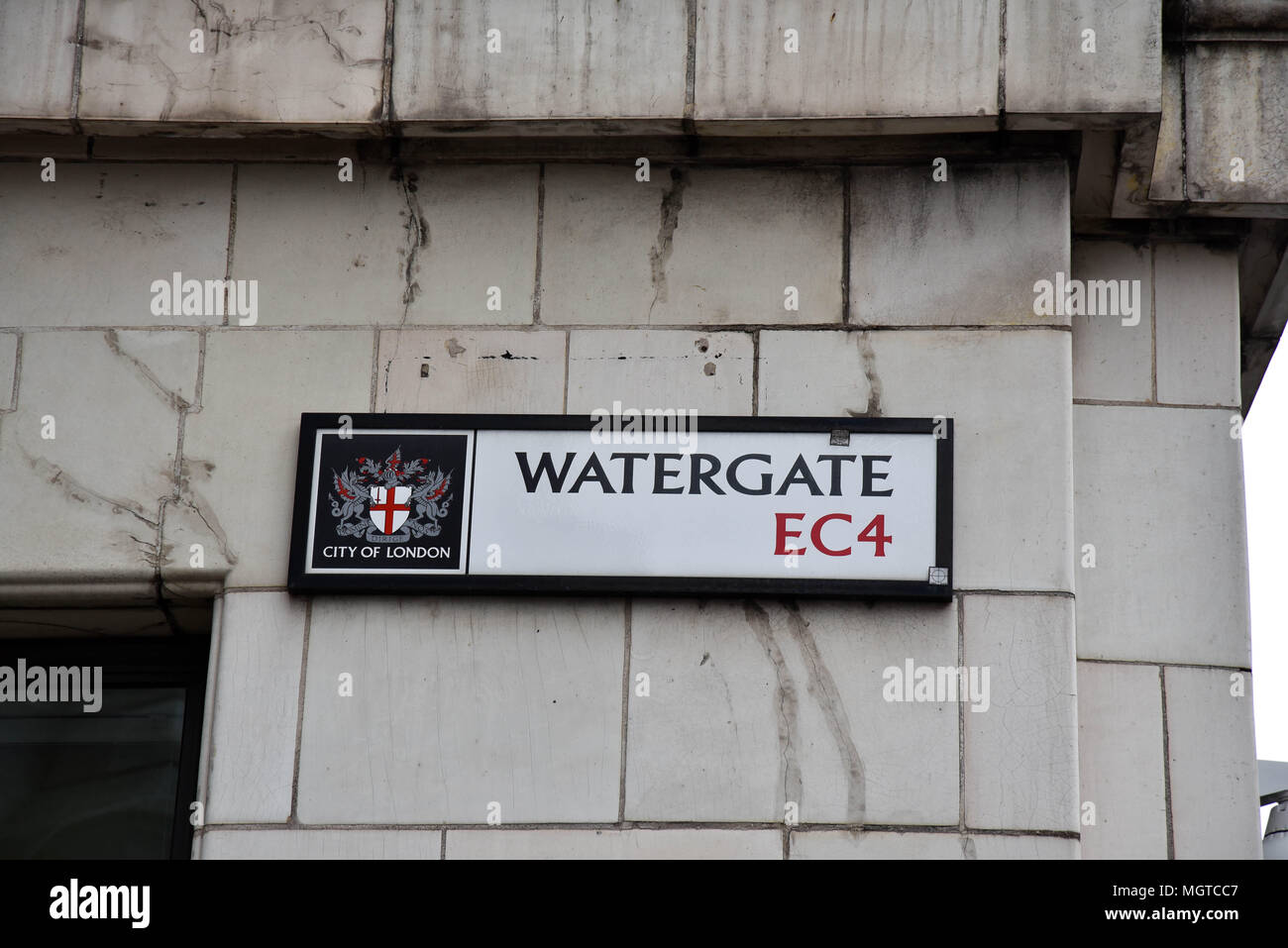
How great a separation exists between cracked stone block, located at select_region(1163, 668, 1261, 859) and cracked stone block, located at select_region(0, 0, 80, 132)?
4.86 m

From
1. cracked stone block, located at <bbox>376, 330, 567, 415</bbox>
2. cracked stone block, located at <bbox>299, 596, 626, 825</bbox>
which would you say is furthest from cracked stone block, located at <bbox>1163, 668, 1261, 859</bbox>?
cracked stone block, located at <bbox>376, 330, 567, 415</bbox>

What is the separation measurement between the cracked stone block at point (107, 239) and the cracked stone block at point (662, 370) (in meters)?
1.49

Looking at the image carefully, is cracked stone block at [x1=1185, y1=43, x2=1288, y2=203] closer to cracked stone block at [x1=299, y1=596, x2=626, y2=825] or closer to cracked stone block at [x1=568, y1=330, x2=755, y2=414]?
cracked stone block at [x1=568, y1=330, x2=755, y2=414]

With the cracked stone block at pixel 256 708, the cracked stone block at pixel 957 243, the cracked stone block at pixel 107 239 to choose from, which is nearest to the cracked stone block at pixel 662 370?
the cracked stone block at pixel 957 243

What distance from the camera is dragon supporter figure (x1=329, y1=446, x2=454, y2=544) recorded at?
679cm

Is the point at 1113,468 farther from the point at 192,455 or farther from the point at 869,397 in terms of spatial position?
the point at 192,455

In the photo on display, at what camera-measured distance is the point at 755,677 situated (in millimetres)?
6547

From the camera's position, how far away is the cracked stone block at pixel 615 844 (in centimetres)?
634

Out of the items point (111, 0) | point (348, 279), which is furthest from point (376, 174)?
point (111, 0)

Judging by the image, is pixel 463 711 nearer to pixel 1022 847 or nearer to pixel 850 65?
pixel 1022 847

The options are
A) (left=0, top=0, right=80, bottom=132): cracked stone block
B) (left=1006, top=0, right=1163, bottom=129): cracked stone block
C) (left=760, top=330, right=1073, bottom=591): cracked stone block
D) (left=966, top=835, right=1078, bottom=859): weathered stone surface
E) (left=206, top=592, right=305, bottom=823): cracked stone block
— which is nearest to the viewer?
(left=966, top=835, right=1078, bottom=859): weathered stone surface

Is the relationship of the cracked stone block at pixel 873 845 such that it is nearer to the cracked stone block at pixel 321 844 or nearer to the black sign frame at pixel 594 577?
the black sign frame at pixel 594 577

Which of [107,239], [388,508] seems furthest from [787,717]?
[107,239]
